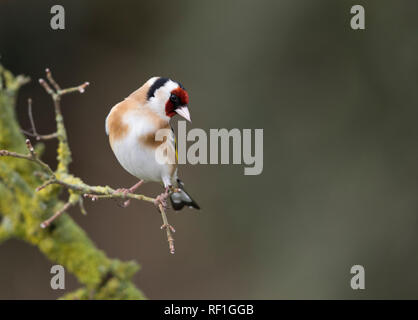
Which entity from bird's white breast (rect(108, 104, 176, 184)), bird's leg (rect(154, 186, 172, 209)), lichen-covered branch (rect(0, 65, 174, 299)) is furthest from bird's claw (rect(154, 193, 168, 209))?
lichen-covered branch (rect(0, 65, 174, 299))

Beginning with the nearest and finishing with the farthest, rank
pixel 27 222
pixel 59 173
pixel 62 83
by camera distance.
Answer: pixel 59 173
pixel 27 222
pixel 62 83

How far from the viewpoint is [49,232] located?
2703mm

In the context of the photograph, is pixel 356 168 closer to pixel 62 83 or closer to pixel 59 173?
pixel 62 83

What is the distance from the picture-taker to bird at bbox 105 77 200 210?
184 centimetres

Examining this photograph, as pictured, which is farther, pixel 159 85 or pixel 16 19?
pixel 16 19

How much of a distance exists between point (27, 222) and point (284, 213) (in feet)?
8.26

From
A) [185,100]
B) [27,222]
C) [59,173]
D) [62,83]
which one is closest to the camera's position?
[185,100]

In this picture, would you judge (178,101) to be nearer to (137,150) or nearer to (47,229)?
(137,150)

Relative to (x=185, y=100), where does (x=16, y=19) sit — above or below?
above

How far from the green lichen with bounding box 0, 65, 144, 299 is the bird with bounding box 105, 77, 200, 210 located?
33.4 inches

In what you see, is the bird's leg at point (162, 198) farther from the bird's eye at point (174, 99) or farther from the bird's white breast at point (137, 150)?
the bird's eye at point (174, 99)

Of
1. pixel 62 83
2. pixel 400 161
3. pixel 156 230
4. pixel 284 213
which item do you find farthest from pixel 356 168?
pixel 62 83

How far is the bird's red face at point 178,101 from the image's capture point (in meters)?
1.78

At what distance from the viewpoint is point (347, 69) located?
4492 millimetres
